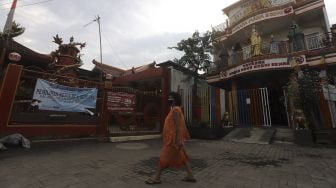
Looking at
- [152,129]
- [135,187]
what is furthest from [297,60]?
[135,187]

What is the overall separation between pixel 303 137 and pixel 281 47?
292 inches

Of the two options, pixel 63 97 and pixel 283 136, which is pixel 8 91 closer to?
pixel 63 97

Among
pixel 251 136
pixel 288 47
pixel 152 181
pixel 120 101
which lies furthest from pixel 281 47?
pixel 152 181

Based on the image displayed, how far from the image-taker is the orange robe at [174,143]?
3.55m

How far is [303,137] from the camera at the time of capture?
816cm

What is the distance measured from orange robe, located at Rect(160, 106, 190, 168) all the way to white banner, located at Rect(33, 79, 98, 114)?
4977mm

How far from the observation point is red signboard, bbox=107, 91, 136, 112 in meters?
8.38

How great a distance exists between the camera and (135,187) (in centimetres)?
→ 324

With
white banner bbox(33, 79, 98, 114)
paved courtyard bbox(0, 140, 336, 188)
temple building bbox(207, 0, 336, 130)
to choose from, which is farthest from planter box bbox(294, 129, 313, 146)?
white banner bbox(33, 79, 98, 114)

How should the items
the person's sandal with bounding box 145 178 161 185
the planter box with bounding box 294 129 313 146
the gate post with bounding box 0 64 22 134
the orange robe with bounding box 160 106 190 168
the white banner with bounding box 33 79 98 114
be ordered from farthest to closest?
the planter box with bounding box 294 129 313 146
the white banner with bounding box 33 79 98 114
the gate post with bounding box 0 64 22 134
the orange robe with bounding box 160 106 190 168
the person's sandal with bounding box 145 178 161 185

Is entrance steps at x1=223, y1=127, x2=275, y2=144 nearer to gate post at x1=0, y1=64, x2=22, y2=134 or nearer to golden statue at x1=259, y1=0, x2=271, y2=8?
gate post at x1=0, y1=64, x2=22, y2=134

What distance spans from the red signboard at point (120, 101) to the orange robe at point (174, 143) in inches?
203

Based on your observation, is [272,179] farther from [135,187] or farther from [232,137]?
[232,137]

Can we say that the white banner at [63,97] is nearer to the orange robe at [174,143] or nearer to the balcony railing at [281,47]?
the orange robe at [174,143]
